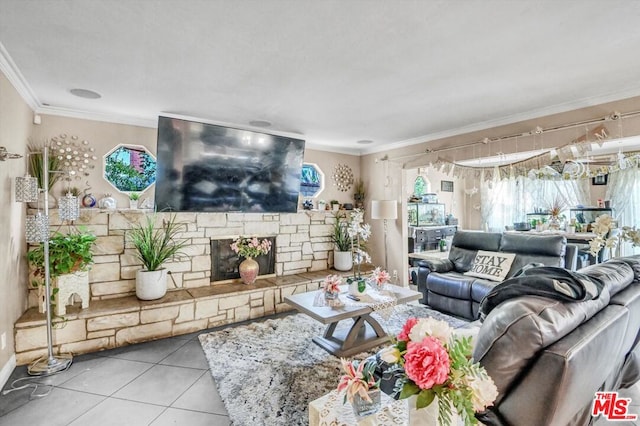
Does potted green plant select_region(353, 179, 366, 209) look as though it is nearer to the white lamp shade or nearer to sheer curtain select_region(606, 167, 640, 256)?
the white lamp shade

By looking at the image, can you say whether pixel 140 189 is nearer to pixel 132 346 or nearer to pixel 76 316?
pixel 76 316

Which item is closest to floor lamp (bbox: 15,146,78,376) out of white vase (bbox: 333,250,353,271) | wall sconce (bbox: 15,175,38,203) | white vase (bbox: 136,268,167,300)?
wall sconce (bbox: 15,175,38,203)

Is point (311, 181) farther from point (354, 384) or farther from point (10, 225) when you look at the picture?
point (354, 384)

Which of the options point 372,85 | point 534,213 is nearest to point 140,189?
point 372,85

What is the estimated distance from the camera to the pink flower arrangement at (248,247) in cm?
424

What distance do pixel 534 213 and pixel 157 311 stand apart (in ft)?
27.2

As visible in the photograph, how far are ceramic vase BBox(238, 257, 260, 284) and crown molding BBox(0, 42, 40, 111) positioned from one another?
9.36 ft

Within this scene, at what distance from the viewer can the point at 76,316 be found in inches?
119

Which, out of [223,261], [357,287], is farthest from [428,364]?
[223,261]

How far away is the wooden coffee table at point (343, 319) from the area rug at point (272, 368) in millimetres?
94

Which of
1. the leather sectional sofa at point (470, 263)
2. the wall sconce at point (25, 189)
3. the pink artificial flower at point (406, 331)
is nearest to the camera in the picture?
the pink artificial flower at point (406, 331)

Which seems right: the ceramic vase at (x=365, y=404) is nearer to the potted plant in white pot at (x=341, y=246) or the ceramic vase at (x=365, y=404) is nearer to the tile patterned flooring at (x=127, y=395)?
the tile patterned flooring at (x=127, y=395)

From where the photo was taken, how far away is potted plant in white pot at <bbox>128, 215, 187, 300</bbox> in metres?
3.50

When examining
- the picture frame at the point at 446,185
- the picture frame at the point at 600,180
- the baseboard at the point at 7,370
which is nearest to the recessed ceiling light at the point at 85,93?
the baseboard at the point at 7,370
